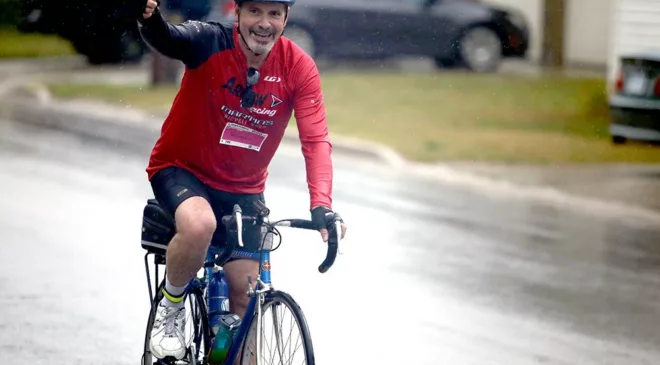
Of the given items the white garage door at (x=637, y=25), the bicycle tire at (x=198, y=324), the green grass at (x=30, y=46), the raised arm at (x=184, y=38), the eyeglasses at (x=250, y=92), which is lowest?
the green grass at (x=30, y=46)

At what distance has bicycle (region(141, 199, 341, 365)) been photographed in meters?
5.10

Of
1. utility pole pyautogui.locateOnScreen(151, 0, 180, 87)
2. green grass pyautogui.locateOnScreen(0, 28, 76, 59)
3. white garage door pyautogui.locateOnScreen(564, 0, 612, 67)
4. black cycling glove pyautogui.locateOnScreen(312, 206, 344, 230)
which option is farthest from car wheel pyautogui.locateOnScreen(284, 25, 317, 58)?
black cycling glove pyautogui.locateOnScreen(312, 206, 344, 230)

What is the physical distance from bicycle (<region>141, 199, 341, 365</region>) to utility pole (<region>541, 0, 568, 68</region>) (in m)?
24.3

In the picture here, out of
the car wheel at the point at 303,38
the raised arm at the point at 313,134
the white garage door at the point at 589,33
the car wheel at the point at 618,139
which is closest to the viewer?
the raised arm at the point at 313,134

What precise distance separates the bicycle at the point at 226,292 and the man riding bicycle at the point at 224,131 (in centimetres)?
7

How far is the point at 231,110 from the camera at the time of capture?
550 centimetres

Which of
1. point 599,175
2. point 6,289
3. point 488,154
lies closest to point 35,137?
point 488,154

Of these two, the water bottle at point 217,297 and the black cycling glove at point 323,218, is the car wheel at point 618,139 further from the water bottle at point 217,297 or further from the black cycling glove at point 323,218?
the black cycling glove at point 323,218

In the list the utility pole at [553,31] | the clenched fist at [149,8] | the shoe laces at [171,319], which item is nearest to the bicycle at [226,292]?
the shoe laces at [171,319]

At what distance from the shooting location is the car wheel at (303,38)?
25.1 m

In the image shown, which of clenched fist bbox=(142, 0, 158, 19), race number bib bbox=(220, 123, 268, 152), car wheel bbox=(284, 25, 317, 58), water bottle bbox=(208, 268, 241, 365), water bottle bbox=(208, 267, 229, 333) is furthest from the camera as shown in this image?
car wheel bbox=(284, 25, 317, 58)

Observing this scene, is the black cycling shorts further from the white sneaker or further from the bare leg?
the white sneaker

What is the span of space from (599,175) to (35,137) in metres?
6.01

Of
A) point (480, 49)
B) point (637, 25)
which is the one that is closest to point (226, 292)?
point (637, 25)
